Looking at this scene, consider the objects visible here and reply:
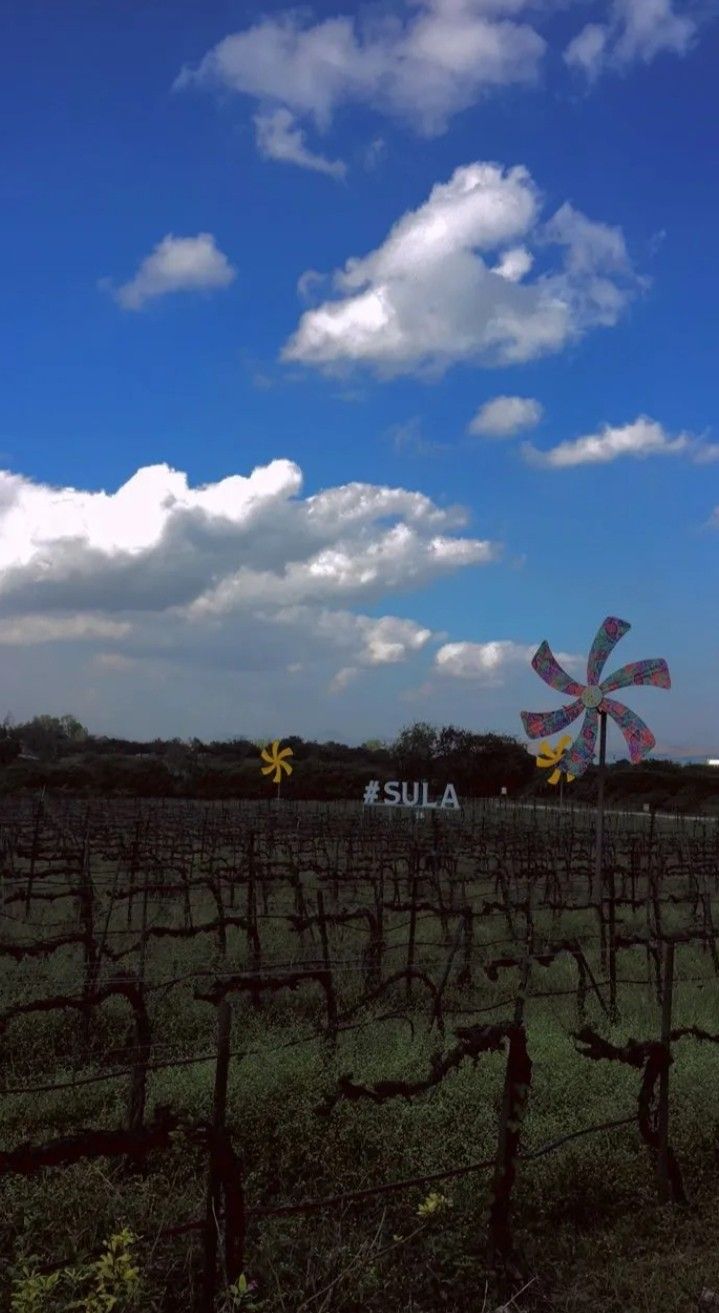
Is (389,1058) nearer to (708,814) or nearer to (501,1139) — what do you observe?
(501,1139)

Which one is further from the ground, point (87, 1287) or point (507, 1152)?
point (507, 1152)

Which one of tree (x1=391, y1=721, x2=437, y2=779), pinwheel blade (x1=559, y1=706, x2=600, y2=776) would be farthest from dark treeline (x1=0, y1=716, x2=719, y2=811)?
pinwheel blade (x1=559, y1=706, x2=600, y2=776)

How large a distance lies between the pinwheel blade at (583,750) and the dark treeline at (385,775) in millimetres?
41004

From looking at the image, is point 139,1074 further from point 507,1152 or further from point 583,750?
point 583,750

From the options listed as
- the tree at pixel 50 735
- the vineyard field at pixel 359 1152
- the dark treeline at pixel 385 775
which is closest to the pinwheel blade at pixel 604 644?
the vineyard field at pixel 359 1152

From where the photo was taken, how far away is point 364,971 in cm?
991

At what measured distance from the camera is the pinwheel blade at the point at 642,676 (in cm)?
1494

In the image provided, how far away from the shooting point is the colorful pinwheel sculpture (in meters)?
15.0

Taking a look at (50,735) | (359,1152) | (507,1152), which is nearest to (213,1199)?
(507,1152)

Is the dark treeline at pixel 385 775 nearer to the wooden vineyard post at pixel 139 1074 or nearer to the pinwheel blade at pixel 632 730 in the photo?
the pinwheel blade at pixel 632 730

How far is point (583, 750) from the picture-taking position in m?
15.7

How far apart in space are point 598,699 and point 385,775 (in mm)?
53721

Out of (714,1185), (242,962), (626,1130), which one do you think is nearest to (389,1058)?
(626,1130)

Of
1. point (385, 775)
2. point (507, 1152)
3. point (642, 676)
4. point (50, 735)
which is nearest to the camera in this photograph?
point (507, 1152)
